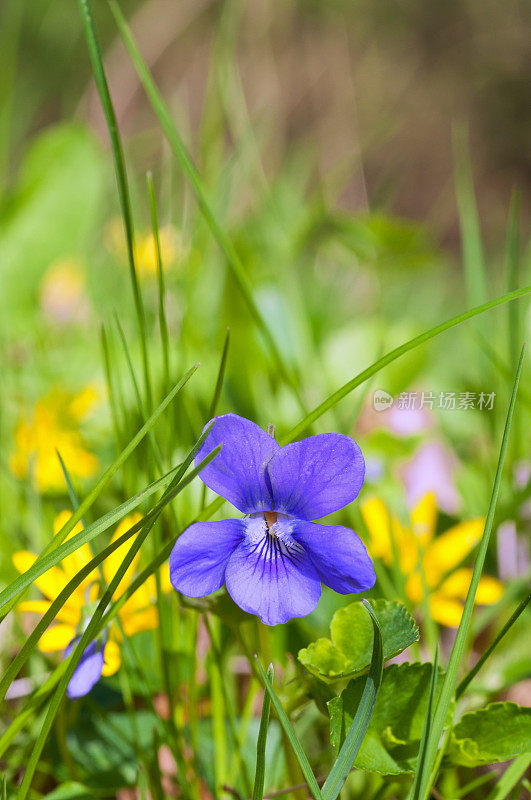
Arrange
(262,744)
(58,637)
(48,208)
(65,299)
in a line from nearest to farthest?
(262,744) < (58,637) < (48,208) < (65,299)

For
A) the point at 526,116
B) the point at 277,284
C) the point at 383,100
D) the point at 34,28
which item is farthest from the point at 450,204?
the point at 277,284

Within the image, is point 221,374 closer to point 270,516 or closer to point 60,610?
point 270,516

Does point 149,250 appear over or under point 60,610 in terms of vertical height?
over

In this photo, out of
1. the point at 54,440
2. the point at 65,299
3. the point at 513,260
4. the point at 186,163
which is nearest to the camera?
the point at 186,163

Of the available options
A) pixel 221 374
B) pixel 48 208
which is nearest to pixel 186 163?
pixel 221 374

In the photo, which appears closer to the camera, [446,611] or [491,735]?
[491,735]

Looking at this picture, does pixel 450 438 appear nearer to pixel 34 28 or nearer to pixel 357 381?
pixel 357 381
